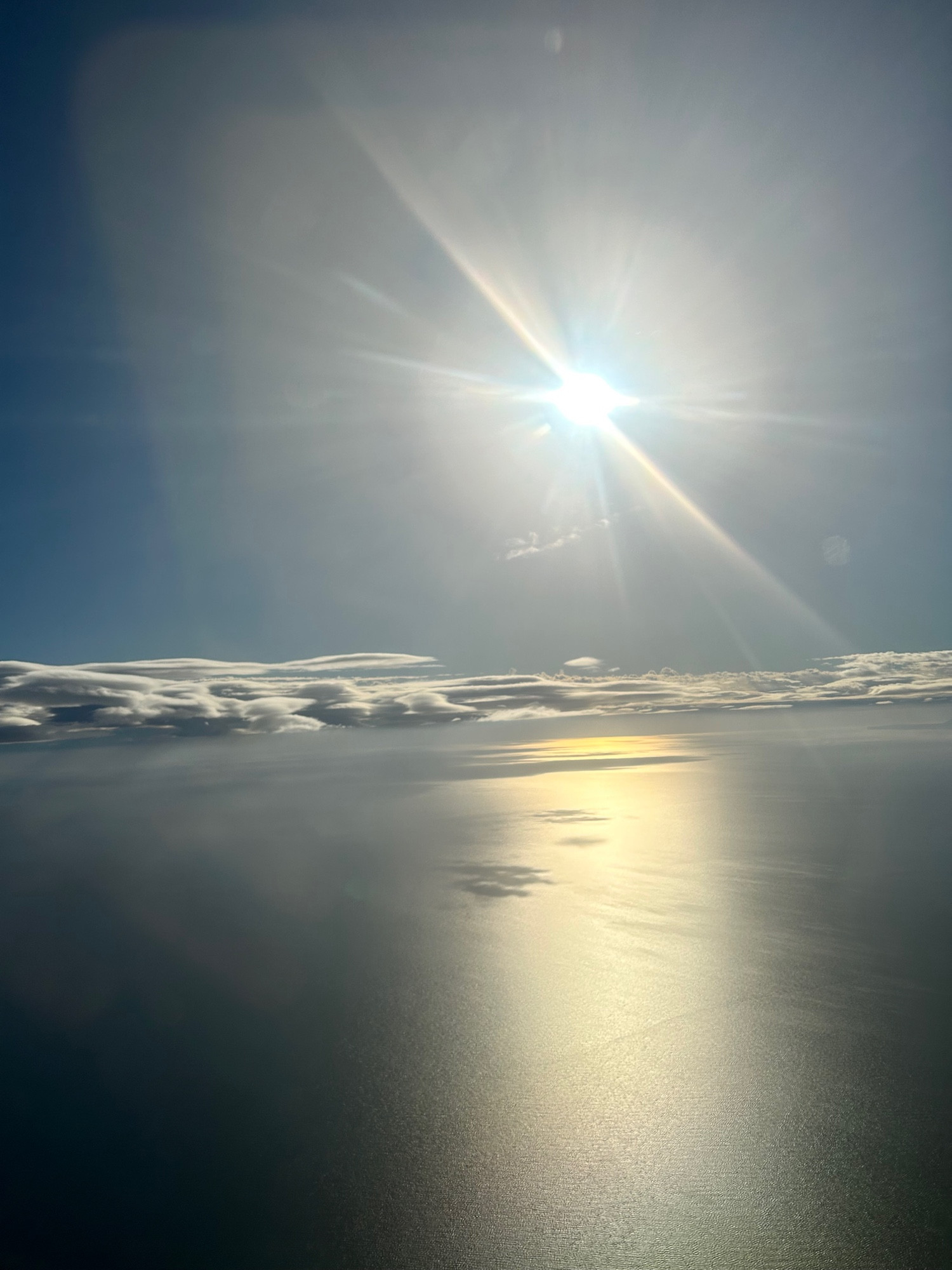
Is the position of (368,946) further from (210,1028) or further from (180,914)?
(180,914)

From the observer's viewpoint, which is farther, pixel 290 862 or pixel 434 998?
pixel 290 862

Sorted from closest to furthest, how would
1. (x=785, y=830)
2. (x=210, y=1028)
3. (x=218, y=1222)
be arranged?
(x=218, y=1222), (x=210, y=1028), (x=785, y=830)

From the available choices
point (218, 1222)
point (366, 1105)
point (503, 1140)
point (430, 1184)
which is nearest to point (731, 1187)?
point (503, 1140)

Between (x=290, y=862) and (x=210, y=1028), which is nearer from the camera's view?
(x=210, y=1028)

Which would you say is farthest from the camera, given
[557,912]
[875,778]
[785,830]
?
[875,778]

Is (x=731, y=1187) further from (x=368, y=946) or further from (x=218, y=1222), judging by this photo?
(x=368, y=946)

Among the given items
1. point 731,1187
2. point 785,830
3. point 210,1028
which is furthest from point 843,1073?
point 785,830
